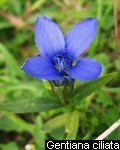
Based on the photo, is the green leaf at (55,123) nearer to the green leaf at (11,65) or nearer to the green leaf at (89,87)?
the green leaf at (89,87)

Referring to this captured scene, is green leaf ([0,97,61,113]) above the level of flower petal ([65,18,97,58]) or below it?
below

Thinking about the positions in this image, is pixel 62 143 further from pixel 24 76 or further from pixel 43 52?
pixel 24 76

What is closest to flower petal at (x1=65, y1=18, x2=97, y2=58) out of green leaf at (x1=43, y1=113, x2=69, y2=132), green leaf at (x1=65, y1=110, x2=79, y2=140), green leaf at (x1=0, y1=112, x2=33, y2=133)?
green leaf at (x1=65, y1=110, x2=79, y2=140)

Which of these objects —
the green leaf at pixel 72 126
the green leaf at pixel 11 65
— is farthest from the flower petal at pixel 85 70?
the green leaf at pixel 11 65

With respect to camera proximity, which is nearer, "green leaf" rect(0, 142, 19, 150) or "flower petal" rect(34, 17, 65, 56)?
"flower petal" rect(34, 17, 65, 56)

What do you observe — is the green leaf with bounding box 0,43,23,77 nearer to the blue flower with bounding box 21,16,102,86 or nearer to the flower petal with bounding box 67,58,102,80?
the blue flower with bounding box 21,16,102,86
